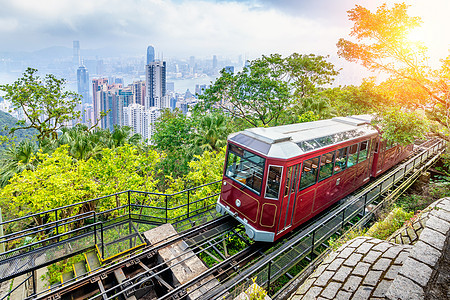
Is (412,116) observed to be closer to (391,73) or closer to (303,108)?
(391,73)

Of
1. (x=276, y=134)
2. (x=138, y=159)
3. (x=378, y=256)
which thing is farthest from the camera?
(x=138, y=159)

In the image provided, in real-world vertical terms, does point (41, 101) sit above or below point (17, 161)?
above

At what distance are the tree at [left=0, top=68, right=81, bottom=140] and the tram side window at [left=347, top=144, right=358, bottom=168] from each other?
68.6 feet

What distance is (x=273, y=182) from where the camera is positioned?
292 inches

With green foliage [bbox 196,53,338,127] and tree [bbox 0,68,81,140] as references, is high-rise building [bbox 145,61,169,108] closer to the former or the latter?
tree [bbox 0,68,81,140]

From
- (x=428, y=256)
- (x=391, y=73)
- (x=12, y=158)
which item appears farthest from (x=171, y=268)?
(x=12, y=158)

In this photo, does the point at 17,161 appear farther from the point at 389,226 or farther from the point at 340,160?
the point at 389,226

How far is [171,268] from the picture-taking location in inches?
268

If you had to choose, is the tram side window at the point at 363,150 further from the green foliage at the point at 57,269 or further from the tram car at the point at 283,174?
the green foliage at the point at 57,269

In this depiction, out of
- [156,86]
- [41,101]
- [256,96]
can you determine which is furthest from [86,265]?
[156,86]

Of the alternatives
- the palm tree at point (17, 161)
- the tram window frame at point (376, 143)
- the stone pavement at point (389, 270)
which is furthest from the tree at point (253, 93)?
the stone pavement at point (389, 270)

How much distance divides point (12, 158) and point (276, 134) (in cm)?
1486

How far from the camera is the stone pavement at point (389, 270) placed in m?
1.79

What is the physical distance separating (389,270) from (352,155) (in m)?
7.70
